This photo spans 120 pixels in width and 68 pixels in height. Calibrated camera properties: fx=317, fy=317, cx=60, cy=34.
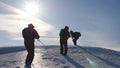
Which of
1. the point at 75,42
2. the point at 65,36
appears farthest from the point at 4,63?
the point at 75,42

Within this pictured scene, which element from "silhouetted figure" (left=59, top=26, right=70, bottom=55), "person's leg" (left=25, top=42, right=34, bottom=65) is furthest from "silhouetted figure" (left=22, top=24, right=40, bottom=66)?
"silhouetted figure" (left=59, top=26, right=70, bottom=55)

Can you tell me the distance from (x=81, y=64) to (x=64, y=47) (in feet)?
18.0

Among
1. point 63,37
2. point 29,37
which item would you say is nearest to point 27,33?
point 29,37

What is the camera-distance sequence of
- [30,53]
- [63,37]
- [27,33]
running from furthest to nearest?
[63,37]
[27,33]
[30,53]

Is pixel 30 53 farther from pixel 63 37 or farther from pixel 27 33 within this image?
pixel 63 37

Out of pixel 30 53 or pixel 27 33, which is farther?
pixel 27 33

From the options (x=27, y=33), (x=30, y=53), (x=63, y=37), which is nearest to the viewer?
(x=30, y=53)

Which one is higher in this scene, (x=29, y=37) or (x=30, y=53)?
(x=29, y=37)

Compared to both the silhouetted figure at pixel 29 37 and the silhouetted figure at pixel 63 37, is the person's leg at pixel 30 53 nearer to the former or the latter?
the silhouetted figure at pixel 29 37

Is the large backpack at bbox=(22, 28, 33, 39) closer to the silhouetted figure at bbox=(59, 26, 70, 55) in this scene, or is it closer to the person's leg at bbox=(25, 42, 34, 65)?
the person's leg at bbox=(25, 42, 34, 65)

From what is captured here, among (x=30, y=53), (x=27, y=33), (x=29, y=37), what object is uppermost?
(x=27, y=33)

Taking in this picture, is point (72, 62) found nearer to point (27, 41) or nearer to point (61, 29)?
point (27, 41)

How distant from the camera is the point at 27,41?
59.1 feet

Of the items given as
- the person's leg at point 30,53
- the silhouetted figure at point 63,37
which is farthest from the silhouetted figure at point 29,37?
the silhouetted figure at point 63,37
